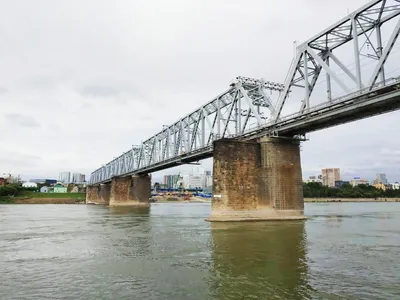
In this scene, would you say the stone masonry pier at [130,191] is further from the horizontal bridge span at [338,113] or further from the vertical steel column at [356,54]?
the vertical steel column at [356,54]

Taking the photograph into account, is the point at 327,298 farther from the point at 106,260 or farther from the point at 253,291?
the point at 106,260

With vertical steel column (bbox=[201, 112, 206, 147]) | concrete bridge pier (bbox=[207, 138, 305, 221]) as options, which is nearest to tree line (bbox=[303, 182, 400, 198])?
vertical steel column (bbox=[201, 112, 206, 147])

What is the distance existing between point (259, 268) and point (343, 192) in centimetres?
15963

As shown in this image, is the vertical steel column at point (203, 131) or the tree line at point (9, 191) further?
the tree line at point (9, 191)

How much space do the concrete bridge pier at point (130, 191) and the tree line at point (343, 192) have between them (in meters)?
84.4

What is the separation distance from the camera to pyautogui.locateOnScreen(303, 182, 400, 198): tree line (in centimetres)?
15225

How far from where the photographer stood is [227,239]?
2039 centimetres

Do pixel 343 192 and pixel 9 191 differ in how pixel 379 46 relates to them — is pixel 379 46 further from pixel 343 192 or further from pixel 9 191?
pixel 343 192

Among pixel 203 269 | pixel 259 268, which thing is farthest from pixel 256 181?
pixel 203 269

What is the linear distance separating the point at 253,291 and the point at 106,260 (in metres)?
7.38

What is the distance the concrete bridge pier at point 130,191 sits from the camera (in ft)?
288

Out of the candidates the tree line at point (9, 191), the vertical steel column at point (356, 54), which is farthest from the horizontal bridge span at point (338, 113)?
the tree line at point (9, 191)

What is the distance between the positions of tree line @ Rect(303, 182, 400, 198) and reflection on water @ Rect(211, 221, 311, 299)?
453 ft

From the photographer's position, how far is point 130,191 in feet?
297
